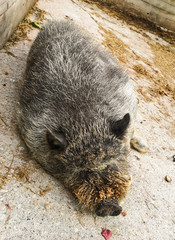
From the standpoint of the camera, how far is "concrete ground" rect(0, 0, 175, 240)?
2354mm

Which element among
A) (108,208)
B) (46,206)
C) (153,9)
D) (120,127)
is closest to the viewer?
(108,208)

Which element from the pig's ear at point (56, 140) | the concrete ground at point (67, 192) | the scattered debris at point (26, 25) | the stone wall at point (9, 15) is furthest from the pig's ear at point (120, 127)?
the scattered debris at point (26, 25)

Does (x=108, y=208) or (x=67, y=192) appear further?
(x=67, y=192)

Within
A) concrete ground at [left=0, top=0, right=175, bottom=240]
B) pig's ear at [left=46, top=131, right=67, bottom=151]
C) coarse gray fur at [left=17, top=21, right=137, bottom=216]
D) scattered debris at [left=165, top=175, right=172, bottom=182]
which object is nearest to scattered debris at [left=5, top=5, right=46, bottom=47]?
concrete ground at [left=0, top=0, right=175, bottom=240]

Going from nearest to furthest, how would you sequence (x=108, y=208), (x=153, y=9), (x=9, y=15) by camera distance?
(x=108, y=208) → (x=9, y=15) → (x=153, y=9)

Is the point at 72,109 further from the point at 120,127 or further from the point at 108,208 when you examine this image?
the point at 108,208

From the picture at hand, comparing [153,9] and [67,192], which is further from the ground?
[153,9]

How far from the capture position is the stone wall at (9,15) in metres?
3.87

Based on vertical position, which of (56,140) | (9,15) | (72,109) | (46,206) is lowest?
(46,206)

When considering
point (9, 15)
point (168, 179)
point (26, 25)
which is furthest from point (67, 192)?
point (26, 25)

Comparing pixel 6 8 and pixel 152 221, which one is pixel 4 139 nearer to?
pixel 152 221

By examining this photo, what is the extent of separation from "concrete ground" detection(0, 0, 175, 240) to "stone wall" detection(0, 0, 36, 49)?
0.27 meters

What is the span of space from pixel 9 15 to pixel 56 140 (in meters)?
2.95

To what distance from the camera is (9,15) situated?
13.9 ft
